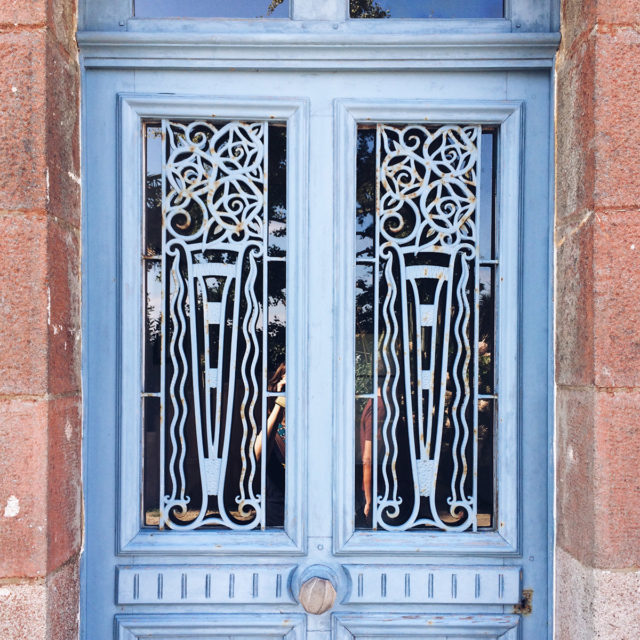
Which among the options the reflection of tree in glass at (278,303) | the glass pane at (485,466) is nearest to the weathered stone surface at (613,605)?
the glass pane at (485,466)

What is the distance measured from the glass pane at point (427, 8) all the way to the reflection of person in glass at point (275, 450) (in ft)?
5.08

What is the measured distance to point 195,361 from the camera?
8.13 ft

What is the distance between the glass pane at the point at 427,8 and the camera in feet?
8.22

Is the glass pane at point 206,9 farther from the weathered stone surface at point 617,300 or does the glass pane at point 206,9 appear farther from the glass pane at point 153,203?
the weathered stone surface at point 617,300

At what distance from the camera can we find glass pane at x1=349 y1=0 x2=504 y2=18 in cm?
251

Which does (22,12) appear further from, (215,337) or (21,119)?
(215,337)

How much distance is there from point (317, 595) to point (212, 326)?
3.83 feet

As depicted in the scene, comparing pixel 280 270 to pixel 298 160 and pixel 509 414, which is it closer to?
pixel 298 160

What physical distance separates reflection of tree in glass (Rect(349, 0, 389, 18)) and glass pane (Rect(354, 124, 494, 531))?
48cm

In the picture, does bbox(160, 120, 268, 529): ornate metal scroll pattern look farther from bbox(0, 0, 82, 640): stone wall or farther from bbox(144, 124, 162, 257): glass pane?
bbox(0, 0, 82, 640): stone wall

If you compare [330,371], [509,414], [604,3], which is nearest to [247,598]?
[330,371]

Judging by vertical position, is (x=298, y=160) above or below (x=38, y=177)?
above

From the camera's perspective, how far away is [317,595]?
235 centimetres

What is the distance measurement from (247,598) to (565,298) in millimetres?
1795
